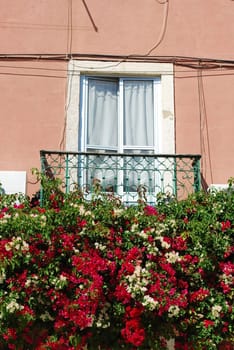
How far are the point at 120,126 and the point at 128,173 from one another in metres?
0.71

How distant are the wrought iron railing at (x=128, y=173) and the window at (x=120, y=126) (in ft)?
0.04

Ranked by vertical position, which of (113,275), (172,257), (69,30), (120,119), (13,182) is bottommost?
(113,275)

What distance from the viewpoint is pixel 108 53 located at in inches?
308

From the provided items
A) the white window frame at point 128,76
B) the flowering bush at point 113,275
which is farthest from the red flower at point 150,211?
the white window frame at point 128,76

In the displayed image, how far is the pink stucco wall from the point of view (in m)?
7.53

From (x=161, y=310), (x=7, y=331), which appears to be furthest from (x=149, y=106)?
(x=7, y=331)

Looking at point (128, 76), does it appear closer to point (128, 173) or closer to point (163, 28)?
point (163, 28)

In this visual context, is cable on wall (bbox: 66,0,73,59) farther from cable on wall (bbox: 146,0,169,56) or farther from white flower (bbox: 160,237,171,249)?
white flower (bbox: 160,237,171,249)

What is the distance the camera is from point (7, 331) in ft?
17.9

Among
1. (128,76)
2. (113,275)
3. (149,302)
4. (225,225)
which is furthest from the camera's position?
(128,76)

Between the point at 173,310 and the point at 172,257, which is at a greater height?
the point at 172,257

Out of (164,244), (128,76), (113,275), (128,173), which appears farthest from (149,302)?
(128,76)

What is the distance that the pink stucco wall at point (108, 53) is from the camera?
296 inches

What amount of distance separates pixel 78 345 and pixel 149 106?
3638mm
